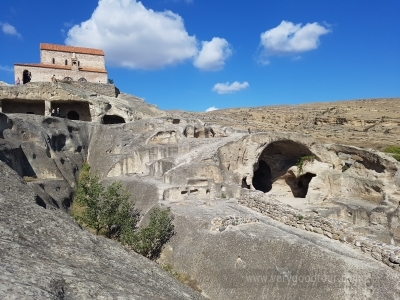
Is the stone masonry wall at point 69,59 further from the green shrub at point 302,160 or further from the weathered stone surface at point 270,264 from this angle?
the weathered stone surface at point 270,264

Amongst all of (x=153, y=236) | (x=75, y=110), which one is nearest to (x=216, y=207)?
(x=153, y=236)

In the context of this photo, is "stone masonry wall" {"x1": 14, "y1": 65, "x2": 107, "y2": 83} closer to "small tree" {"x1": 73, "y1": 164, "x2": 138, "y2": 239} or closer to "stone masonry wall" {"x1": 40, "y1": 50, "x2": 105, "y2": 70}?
"stone masonry wall" {"x1": 40, "y1": 50, "x2": 105, "y2": 70}

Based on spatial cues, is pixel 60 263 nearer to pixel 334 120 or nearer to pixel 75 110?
pixel 75 110

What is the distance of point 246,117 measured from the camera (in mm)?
51656

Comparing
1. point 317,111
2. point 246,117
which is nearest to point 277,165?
point 246,117

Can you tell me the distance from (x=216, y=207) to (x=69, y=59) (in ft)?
81.2

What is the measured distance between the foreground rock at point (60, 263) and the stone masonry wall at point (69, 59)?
86.7ft

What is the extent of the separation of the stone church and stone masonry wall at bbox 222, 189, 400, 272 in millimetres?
21844

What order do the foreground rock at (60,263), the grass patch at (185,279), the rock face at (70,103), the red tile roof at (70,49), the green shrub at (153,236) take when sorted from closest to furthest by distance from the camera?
the foreground rock at (60,263)
the grass patch at (185,279)
the green shrub at (153,236)
the rock face at (70,103)
the red tile roof at (70,49)

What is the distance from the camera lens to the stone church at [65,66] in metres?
29.2

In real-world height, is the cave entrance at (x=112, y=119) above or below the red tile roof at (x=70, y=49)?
below

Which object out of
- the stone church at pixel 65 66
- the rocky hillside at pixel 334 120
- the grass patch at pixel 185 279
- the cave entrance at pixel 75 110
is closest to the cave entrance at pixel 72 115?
the cave entrance at pixel 75 110

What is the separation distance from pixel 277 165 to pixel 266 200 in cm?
1172

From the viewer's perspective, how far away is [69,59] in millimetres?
31500
